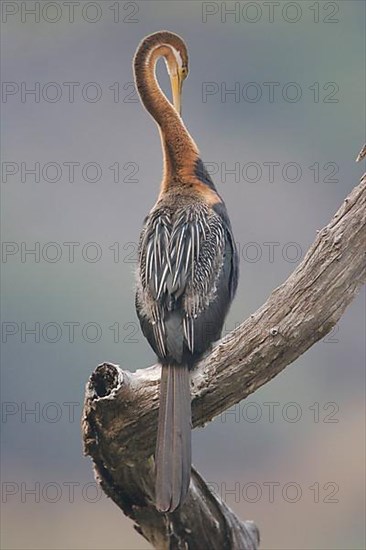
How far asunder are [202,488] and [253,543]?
199mm

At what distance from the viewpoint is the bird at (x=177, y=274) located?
1.40 metres

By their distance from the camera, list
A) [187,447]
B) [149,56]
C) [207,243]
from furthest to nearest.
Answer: [149,56]
[207,243]
[187,447]

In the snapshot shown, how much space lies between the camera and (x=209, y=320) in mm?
1549

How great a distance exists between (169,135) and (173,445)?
0.62m

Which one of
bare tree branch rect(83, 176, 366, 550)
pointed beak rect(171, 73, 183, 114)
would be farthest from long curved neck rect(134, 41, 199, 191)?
bare tree branch rect(83, 176, 366, 550)

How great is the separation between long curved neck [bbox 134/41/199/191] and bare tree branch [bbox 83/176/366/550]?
39 centimetres

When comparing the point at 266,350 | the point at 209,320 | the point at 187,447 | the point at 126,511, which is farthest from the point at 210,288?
the point at 126,511

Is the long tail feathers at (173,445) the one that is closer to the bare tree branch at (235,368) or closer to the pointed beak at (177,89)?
the bare tree branch at (235,368)

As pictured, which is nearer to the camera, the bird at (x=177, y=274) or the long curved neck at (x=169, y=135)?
the bird at (x=177, y=274)

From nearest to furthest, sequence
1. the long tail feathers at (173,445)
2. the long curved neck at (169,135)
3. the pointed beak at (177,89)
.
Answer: the long tail feathers at (173,445) → the long curved neck at (169,135) → the pointed beak at (177,89)

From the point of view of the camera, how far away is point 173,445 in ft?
4.58

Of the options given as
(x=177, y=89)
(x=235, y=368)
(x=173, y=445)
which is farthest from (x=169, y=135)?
(x=173, y=445)

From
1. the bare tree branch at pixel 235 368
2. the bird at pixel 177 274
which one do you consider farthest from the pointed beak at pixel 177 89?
the bare tree branch at pixel 235 368

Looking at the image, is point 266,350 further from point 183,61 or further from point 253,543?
point 183,61
